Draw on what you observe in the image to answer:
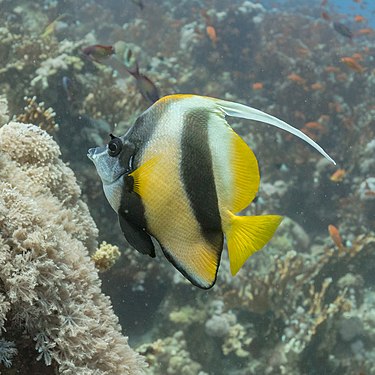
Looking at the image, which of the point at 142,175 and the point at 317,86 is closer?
the point at 142,175

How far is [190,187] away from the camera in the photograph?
118cm

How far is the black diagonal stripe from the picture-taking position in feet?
3.84

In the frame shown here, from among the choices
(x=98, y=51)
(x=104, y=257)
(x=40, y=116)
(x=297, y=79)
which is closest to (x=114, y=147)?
(x=104, y=257)

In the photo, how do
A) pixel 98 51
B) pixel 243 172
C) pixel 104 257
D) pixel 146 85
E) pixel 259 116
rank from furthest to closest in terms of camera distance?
Answer: pixel 98 51, pixel 146 85, pixel 104 257, pixel 243 172, pixel 259 116

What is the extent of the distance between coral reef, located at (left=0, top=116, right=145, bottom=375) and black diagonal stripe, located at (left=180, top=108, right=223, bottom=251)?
1.16 meters

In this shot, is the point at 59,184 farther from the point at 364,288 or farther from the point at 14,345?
the point at 364,288

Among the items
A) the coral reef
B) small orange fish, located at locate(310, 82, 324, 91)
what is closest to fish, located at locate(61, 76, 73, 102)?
the coral reef

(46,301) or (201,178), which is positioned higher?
(201,178)

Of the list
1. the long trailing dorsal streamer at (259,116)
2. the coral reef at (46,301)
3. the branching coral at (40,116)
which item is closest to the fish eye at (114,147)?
the long trailing dorsal streamer at (259,116)

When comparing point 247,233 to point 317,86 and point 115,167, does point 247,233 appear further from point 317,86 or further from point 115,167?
point 317,86

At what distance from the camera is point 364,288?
6824mm

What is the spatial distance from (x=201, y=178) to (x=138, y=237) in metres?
0.24

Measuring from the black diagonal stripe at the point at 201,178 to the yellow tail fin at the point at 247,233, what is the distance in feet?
0.13

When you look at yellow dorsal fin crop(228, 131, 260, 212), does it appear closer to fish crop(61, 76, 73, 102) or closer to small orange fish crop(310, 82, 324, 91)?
fish crop(61, 76, 73, 102)
